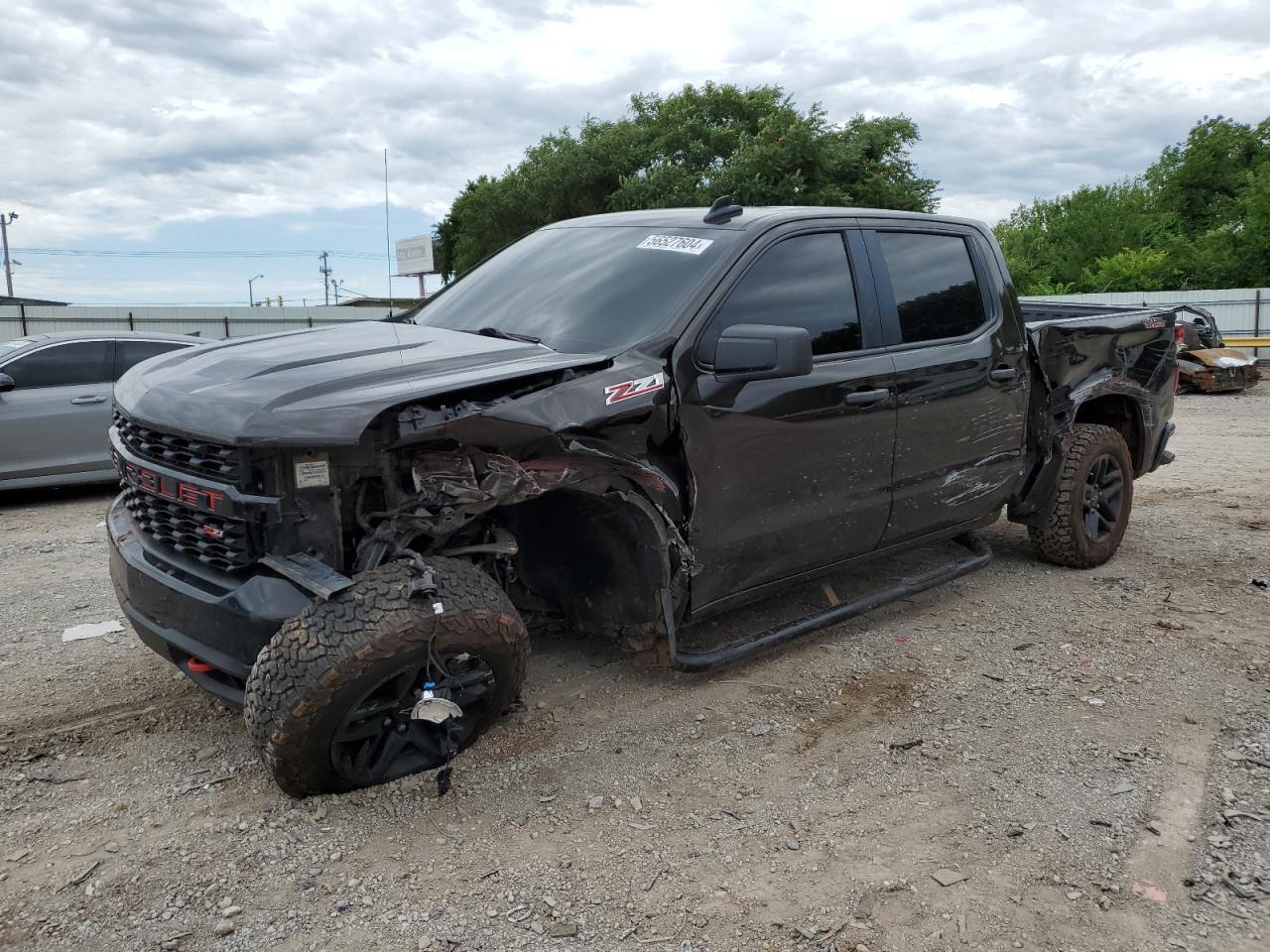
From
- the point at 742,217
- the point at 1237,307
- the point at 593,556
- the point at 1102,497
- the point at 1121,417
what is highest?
the point at 742,217

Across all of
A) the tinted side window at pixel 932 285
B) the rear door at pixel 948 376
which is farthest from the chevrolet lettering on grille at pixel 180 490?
the tinted side window at pixel 932 285

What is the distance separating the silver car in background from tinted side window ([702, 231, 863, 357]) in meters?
5.89

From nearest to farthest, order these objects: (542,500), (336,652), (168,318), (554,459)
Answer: (336,652), (554,459), (542,500), (168,318)

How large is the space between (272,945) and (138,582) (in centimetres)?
129

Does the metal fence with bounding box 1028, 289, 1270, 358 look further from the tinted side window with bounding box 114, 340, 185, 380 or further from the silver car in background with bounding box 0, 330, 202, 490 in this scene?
the silver car in background with bounding box 0, 330, 202, 490

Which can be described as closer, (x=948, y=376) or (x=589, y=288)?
(x=589, y=288)

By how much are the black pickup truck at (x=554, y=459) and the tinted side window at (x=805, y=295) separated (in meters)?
0.01

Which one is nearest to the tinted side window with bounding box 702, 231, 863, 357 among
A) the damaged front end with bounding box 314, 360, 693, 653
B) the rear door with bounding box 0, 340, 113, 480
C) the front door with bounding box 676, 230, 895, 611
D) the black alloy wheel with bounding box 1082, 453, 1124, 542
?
the front door with bounding box 676, 230, 895, 611

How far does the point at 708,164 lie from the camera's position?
32312 millimetres

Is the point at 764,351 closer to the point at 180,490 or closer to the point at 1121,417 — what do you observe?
the point at 180,490

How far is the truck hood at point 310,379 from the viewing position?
2797mm

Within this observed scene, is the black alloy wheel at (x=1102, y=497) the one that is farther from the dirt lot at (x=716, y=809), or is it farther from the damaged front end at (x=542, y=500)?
the damaged front end at (x=542, y=500)

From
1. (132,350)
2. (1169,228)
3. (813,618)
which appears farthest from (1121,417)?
(1169,228)

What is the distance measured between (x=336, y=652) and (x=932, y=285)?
315cm
